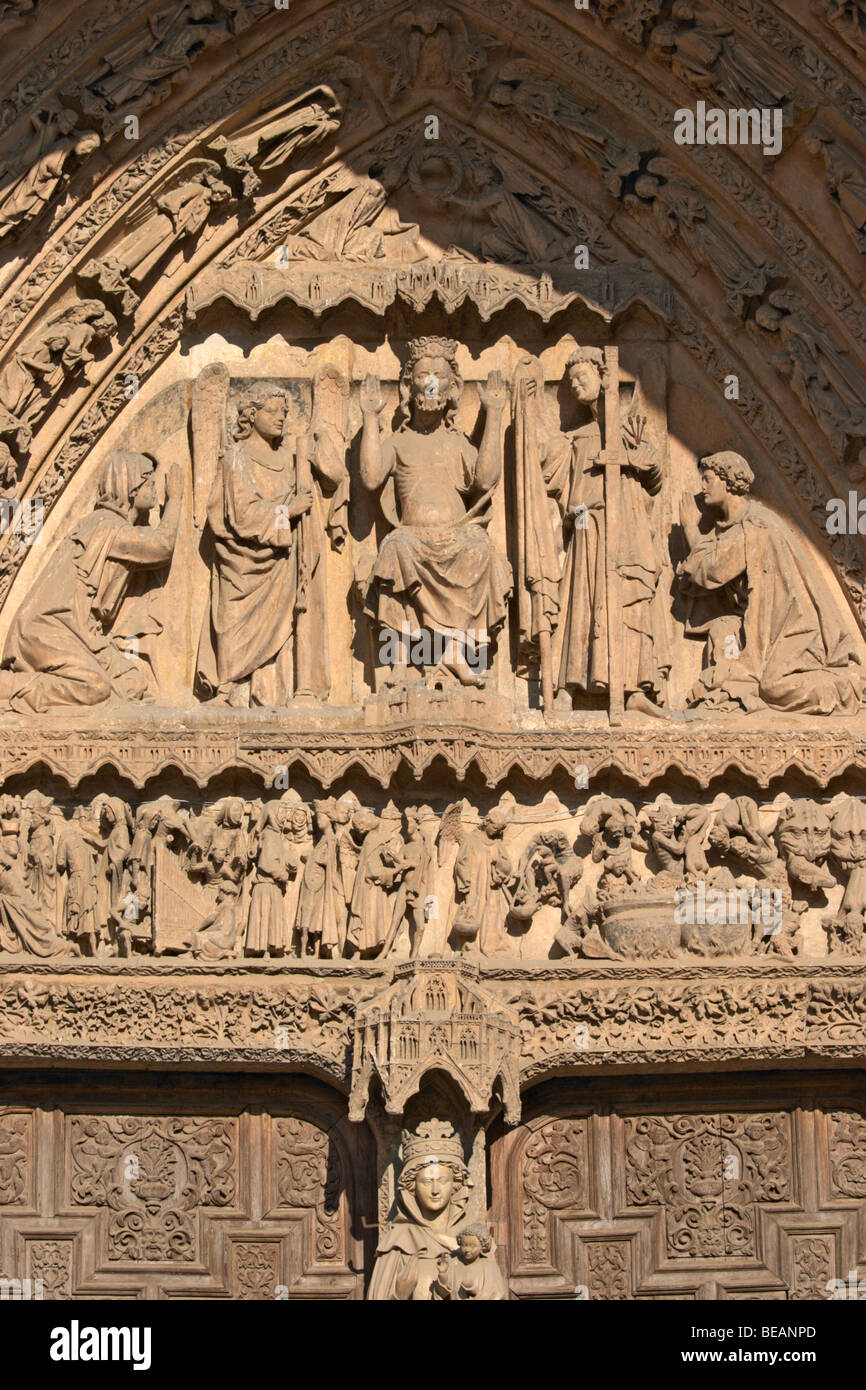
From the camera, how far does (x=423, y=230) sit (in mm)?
13234

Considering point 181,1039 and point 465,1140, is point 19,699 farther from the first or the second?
point 465,1140

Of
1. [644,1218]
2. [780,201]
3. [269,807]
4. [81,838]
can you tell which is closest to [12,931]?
[81,838]

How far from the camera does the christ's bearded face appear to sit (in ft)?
41.7

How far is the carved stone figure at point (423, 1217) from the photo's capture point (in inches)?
441

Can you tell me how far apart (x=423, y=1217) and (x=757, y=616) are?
3.35m

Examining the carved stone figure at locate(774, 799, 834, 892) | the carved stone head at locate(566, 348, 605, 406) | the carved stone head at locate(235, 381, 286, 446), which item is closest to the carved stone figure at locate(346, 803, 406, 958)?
the carved stone figure at locate(774, 799, 834, 892)

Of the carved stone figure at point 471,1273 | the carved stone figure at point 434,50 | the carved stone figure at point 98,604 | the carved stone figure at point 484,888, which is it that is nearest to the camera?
the carved stone figure at point 471,1273

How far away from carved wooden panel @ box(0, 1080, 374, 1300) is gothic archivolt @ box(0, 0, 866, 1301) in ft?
0.08

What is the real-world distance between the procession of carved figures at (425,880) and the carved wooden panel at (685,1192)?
Answer: 796mm

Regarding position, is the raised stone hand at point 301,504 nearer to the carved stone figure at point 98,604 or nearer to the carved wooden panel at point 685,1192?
the carved stone figure at point 98,604

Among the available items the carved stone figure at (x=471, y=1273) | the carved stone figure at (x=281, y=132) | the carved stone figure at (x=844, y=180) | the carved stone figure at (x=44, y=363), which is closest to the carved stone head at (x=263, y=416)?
the carved stone figure at (x=44, y=363)

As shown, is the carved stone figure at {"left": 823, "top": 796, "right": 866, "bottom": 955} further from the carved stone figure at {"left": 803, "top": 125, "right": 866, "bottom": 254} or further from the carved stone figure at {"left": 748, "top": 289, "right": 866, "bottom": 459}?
the carved stone figure at {"left": 803, "top": 125, "right": 866, "bottom": 254}

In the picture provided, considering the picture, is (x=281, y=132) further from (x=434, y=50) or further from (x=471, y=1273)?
(x=471, y=1273)

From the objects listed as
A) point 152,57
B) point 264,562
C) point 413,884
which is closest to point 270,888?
point 413,884
